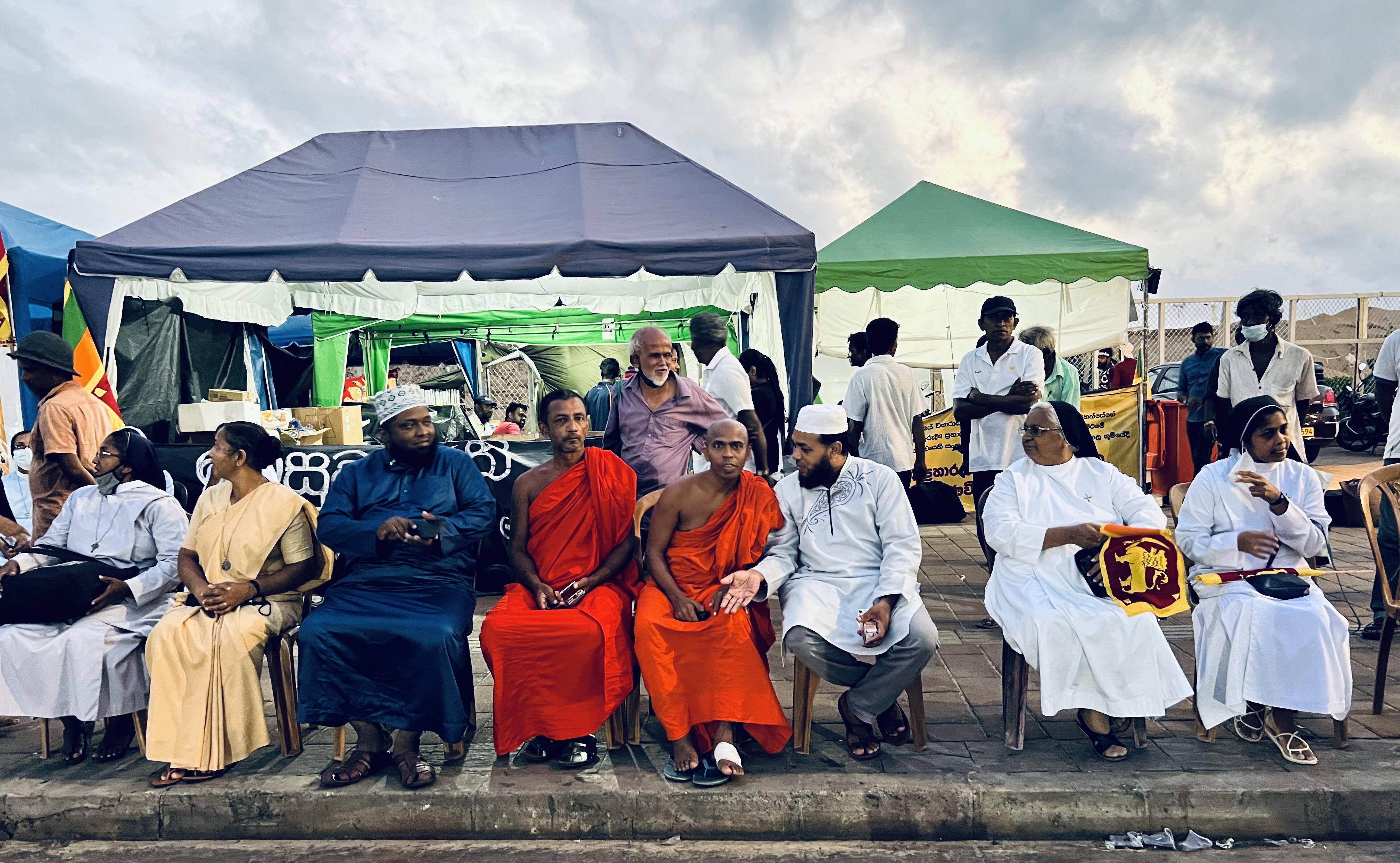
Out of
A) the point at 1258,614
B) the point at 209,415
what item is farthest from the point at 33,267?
the point at 1258,614

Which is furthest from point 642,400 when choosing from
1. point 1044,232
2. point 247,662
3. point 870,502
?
point 1044,232

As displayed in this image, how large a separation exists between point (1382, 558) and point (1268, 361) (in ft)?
6.37

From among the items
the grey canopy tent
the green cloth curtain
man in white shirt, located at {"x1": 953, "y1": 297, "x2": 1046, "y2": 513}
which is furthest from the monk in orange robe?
the green cloth curtain

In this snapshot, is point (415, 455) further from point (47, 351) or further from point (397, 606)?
point (47, 351)

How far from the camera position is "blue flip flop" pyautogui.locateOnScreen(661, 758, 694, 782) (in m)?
3.15

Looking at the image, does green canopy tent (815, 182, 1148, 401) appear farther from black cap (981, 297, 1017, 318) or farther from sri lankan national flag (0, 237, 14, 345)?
sri lankan national flag (0, 237, 14, 345)

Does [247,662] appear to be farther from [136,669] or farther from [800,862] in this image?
[800,862]

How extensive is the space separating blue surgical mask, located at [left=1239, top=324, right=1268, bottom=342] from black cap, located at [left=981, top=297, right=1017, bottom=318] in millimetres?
1486

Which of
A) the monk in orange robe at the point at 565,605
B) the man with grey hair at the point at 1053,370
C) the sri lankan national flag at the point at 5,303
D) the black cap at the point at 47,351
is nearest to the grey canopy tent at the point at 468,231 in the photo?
the sri lankan national flag at the point at 5,303

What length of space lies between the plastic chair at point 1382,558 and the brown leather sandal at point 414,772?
366cm

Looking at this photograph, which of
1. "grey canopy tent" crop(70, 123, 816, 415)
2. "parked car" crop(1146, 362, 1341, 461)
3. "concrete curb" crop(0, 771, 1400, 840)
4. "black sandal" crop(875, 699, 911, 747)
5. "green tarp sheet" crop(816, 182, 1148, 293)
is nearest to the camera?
"concrete curb" crop(0, 771, 1400, 840)

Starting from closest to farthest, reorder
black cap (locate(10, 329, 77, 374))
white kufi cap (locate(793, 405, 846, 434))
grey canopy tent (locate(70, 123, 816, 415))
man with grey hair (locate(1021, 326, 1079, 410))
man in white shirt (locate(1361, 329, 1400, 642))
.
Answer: white kufi cap (locate(793, 405, 846, 434))
man in white shirt (locate(1361, 329, 1400, 642))
black cap (locate(10, 329, 77, 374))
man with grey hair (locate(1021, 326, 1079, 410))
grey canopy tent (locate(70, 123, 816, 415))

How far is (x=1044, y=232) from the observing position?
8.55 m

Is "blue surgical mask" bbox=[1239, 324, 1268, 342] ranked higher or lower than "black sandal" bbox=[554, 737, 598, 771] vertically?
higher
